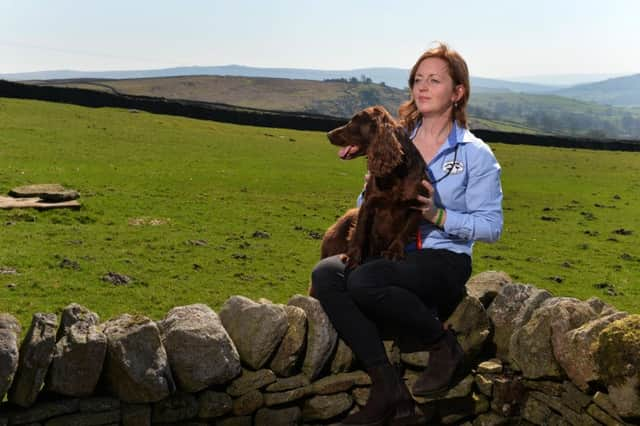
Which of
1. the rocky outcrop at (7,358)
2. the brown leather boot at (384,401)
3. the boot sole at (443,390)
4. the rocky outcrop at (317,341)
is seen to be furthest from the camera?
the rocky outcrop at (317,341)

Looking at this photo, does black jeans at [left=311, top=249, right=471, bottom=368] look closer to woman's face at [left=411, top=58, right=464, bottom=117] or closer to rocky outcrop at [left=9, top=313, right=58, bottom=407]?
woman's face at [left=411, top=58, right=464, bottom=117]

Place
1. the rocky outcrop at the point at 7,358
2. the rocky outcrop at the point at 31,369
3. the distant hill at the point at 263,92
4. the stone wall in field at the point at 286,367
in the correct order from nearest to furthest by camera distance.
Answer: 1. the rocky outcrop at the point at 7,358
2. the rocky outcrop at the point at 31,369
3. the stone wall in field at the point at 286,367
4. the distant hill at the point at 263,92

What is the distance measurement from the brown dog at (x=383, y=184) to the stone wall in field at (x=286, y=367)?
77 centimetres

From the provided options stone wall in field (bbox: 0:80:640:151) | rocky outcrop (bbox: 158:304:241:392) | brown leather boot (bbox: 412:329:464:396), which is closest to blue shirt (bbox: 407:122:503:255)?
brown leather boot (bbox: 412:329:464:396)

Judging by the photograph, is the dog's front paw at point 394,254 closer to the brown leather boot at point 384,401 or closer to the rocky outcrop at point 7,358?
the brown leather boot at point 384,401

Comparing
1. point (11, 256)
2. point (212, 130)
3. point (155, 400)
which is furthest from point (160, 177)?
point (155, 400)

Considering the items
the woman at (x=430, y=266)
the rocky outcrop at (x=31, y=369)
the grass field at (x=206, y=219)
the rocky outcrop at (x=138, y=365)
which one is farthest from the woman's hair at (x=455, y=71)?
the grass field at (x=206, y=219)

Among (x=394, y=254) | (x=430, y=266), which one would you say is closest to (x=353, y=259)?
(x=394, y=254)

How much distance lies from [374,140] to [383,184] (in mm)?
326

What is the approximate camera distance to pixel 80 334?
15.9 feet

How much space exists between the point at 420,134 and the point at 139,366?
9.10ft

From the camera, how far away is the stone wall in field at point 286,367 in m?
4.73

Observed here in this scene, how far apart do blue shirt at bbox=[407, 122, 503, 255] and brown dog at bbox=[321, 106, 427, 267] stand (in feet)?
0.71

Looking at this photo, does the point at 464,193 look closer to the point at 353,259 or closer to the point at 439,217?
the point at 439,217
